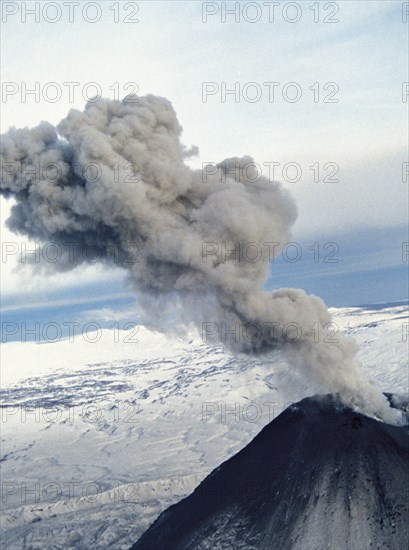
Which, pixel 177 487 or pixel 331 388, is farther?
pixel 177 487

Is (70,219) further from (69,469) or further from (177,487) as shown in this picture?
(69,469)

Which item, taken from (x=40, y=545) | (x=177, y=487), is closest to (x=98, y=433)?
(x=177, y=487)

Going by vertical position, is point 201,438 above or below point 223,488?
below

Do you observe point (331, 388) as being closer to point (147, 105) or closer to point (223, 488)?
point (223, 488)

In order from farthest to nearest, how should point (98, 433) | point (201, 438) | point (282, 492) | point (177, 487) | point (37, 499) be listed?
point (98, 433), point (201, 438), point (37, 499), point (177, 487), point (282, 492)

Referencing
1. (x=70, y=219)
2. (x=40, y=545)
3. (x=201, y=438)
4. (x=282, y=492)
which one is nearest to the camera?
(x=282, y=492)

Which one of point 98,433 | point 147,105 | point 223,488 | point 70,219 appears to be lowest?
point 98,433
